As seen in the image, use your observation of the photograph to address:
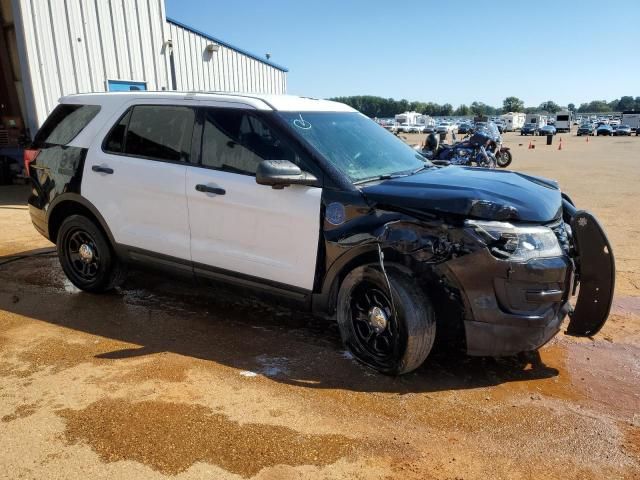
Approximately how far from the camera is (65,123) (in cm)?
487

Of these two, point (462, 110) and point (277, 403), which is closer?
point (277, 403)

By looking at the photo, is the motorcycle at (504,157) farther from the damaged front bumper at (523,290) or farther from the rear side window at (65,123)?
the rear side window at (65,123)

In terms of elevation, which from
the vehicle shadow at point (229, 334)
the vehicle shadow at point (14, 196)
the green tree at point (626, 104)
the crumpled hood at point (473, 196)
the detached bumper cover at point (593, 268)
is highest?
the green tree at point (626, 104)

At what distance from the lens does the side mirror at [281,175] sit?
3.29 m

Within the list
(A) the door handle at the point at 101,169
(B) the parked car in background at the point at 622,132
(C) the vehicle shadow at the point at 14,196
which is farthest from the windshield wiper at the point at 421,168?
(B) the parked car in background at the point at 622,132

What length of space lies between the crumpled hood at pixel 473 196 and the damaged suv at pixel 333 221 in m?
0.01

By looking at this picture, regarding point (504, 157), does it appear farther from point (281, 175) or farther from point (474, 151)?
point (281, 175)

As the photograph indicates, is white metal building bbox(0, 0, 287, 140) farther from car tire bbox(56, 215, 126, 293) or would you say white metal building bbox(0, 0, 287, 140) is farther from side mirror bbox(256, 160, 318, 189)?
side mirror bbox(256, 160, 318, 189)

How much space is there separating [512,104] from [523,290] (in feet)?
526

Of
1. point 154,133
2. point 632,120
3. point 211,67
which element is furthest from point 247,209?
point 632,120

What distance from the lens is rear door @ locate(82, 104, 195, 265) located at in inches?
161

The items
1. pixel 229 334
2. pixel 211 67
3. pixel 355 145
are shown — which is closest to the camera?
pixel 355 145

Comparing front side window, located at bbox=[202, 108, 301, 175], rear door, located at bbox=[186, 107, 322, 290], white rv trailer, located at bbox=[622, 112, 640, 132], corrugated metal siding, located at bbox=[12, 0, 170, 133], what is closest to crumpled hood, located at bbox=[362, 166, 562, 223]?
rear door, located at bbox=[186, 107, 322, 290]

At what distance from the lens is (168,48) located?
13453mm
